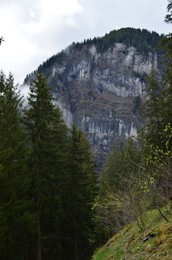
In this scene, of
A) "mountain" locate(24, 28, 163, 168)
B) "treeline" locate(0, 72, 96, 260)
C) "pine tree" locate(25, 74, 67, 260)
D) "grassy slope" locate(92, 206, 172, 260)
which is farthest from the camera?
"mountain" locate(24, 28, 163, 168)

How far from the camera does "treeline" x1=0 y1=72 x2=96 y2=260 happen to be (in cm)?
1733

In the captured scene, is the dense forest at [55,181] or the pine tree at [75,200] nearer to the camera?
the dense forest at [55,181]

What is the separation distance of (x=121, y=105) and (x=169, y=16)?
6517 inches

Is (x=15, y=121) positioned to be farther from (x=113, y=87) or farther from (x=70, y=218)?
(x=113, y=87)

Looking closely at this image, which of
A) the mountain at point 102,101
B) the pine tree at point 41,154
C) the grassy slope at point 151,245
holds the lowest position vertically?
the grassy slope at point 151,245

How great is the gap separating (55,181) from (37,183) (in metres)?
2.38

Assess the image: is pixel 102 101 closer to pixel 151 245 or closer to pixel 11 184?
pixel 11 184

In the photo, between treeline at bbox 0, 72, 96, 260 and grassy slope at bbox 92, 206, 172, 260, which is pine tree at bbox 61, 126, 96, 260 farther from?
grassy slope at bbox 92, 206, 172, 260

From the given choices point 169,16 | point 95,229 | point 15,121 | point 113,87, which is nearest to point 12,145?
point 15,121

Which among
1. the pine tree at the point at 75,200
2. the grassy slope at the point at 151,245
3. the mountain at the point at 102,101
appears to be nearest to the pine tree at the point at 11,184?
the grassy slope at the point at 151,245

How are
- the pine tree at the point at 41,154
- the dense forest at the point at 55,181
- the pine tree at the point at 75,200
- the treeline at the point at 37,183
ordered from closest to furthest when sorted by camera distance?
the dense forest at the point at 55,181
the treeline at the point at 37,183
the pine tree at the point at 41,154
the pine tree at the point at 75,200

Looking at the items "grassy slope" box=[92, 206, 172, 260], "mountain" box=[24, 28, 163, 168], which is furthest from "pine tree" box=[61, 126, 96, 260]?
"mountain" box=[24, 28, 163, 168]

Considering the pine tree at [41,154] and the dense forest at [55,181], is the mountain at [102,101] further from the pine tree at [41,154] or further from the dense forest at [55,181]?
the pine tree at [41,154]

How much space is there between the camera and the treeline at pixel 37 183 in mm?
17328
